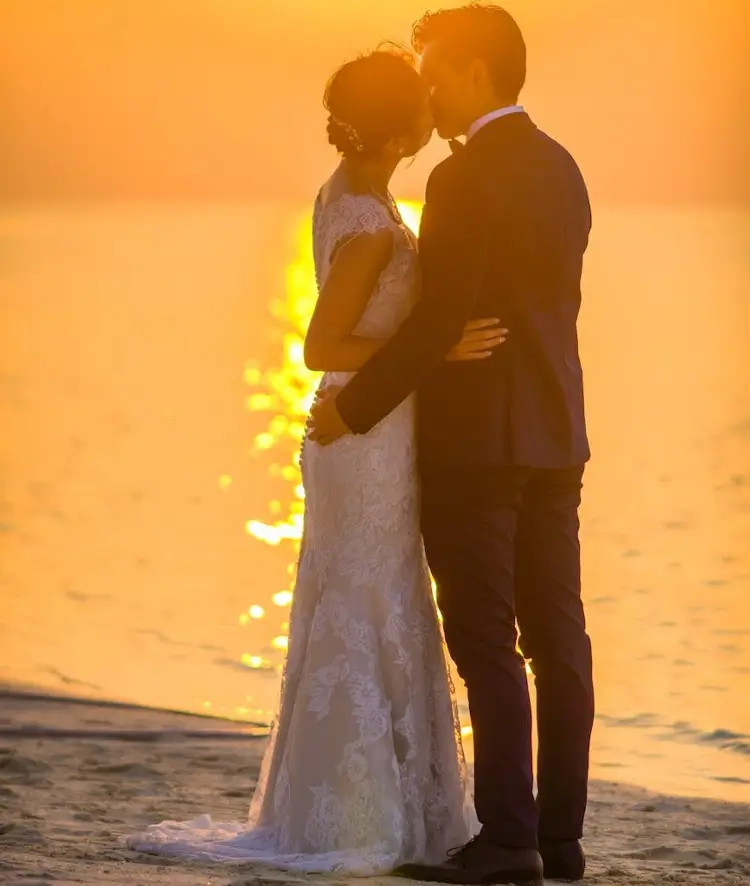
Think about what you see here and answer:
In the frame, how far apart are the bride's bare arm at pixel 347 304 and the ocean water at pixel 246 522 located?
2972 millimetres

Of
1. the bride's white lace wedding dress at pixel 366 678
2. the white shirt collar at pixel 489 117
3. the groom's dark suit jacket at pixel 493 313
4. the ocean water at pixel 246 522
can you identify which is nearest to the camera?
the groom's dark suit jacket at pixel 493 313

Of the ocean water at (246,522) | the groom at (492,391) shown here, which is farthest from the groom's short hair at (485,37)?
the ocean water at (246,522)

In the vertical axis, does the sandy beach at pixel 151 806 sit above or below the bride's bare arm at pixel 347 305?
below

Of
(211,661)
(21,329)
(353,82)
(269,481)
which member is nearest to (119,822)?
(353,82)

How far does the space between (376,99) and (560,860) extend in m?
1.96

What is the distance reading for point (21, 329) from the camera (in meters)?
33.2

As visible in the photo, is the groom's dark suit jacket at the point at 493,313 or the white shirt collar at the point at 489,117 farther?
the white shirt collar at the point at 489,117

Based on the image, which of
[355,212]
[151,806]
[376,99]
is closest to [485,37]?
[376,99]

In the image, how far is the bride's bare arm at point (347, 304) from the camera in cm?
516

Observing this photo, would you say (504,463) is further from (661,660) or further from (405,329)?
(661,660)

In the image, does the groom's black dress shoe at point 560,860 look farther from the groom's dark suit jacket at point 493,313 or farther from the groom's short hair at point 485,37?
the groom's short hair at point 485,37

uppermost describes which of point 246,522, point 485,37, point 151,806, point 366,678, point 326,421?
point 246,522

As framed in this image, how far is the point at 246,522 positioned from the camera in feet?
43.1

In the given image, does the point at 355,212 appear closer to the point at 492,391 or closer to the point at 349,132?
the point at 349,132
